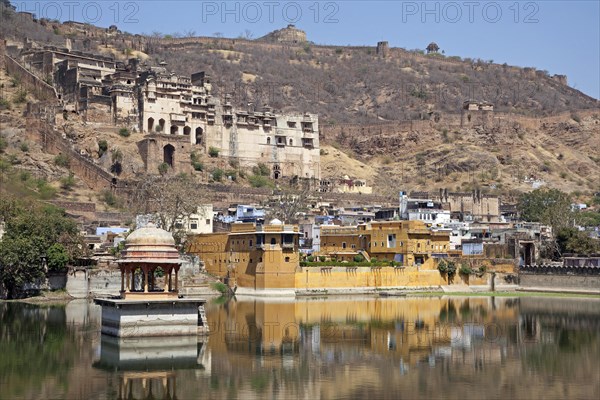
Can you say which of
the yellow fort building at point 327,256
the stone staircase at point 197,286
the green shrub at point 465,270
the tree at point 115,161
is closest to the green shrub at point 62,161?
the tree at point 115,161

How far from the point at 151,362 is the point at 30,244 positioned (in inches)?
725

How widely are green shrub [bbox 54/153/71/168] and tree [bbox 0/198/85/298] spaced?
55.5 ft

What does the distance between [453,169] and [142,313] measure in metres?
63.0

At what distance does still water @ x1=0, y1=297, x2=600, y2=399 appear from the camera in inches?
975

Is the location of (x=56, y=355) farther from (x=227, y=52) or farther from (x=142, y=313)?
(x=227, y=52)

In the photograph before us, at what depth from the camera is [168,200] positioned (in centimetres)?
5722

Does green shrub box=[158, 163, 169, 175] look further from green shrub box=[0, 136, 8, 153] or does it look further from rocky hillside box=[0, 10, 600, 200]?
green shrub box=[0, 136, 8, 153]

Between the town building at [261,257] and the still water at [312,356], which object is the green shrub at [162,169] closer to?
the town building at [261,257]

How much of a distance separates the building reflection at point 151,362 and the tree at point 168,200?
22296 millimetres

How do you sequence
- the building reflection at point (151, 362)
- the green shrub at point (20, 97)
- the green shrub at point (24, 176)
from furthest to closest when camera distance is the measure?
the green shrub at point (20, 97) → the green shrub at point (24, 176) → the building reflection at point (151, 362)

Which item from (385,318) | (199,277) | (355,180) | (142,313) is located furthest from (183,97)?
(142,313)

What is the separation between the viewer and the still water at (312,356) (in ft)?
81.3

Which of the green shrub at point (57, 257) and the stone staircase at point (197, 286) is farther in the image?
the stone staircase at point (197, 286)

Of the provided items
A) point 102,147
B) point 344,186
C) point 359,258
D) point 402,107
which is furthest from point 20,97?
point 402,107
